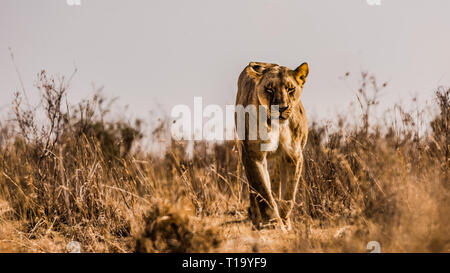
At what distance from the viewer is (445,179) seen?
13.3 ft

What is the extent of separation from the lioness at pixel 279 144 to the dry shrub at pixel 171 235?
1097mm

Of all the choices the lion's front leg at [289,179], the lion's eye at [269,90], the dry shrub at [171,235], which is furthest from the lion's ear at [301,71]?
the dry shrub at [171,235]

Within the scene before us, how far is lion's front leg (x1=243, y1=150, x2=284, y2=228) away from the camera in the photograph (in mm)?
4320

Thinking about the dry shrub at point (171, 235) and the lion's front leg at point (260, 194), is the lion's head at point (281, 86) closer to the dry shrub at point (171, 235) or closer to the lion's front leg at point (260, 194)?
the lion's front leg at point (260, 194)

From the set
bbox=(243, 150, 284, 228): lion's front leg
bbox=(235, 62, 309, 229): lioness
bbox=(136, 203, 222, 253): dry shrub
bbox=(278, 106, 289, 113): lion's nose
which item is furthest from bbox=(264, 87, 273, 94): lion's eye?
bbox=(136, 203, 222, 253): dry shrub

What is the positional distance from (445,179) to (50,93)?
4.48m

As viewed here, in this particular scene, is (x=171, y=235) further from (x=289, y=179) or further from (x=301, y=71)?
(x=301, y=71)

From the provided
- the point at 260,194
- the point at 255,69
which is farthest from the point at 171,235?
the point at 255,69

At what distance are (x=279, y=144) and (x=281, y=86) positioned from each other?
70 cm

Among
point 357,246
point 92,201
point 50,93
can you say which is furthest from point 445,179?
point 50,93

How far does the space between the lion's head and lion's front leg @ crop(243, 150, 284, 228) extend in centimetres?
58

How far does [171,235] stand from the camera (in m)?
3.23
